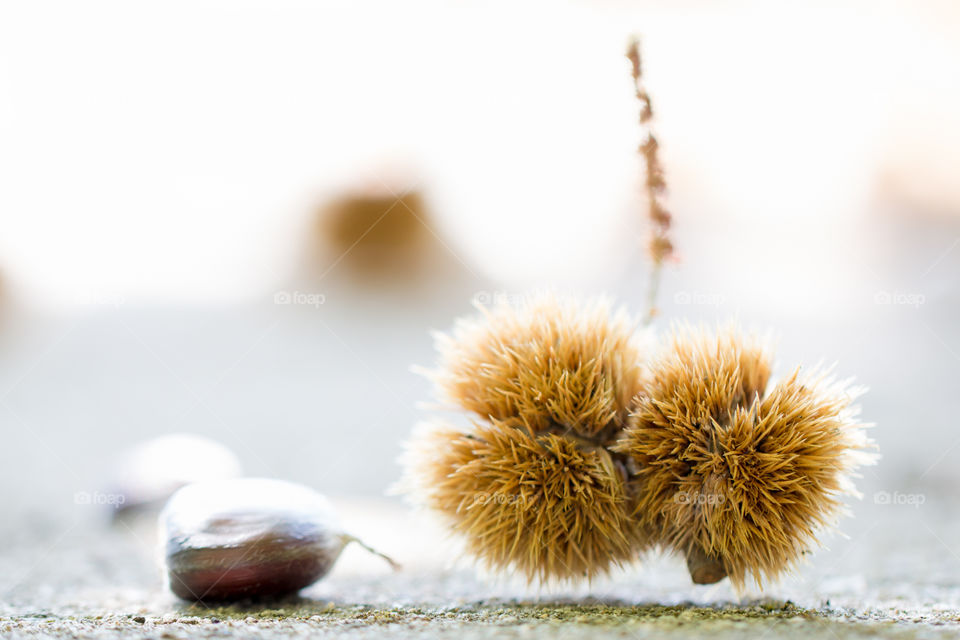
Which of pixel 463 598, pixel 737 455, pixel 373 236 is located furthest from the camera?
pixel 373 236

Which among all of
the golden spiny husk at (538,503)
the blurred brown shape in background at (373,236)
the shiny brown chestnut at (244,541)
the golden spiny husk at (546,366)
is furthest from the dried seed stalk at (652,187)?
the blurred brown shape in background at (373,236)

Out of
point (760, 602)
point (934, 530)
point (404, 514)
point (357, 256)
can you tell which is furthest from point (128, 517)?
point (357, 256)
